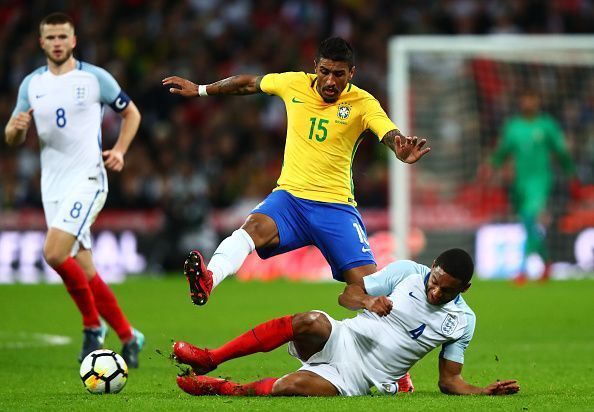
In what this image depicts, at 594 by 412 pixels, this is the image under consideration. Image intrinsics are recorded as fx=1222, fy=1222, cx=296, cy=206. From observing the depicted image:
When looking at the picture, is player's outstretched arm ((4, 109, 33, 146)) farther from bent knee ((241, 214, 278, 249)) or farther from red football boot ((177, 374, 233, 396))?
red football boot ((177, 374, 233, 396))

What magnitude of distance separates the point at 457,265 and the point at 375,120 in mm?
1596

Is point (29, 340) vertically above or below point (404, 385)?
below

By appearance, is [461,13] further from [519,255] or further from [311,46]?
[519,255]

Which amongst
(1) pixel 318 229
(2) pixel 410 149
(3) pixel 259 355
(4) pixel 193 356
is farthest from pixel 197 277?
(3) pixel 259 355

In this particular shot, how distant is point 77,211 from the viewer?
924 cm

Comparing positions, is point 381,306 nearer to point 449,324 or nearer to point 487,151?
point 449,324

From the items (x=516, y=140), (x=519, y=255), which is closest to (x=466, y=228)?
(x=519, y=255)

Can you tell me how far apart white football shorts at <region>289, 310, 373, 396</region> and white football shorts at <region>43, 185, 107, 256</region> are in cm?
269

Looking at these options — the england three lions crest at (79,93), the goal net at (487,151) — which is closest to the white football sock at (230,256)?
the england three lions crest at (79,93)

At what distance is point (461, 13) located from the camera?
2388 cm

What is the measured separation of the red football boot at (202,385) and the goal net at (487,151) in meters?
11.4

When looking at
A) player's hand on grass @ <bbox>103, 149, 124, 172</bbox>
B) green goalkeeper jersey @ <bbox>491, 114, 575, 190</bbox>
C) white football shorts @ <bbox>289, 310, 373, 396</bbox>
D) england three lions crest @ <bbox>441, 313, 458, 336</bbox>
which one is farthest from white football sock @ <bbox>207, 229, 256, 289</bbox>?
green goalkeeper jersey @ <bbox>491, 114, 575, 190</bbox>

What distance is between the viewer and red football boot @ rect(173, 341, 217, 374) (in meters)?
7.07

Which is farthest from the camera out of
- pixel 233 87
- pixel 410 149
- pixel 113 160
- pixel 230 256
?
pixel 113 160
